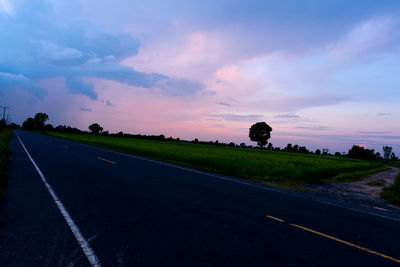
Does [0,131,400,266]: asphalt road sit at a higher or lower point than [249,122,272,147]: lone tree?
lower

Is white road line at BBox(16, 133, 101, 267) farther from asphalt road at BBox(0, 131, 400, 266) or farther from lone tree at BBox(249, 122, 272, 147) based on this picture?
lone tree at BBox(249, 122, 272, 147)

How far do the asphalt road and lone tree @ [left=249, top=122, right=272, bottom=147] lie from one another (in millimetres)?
91707

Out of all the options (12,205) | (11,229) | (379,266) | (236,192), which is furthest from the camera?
(236,192)

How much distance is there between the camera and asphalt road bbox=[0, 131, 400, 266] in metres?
3.60

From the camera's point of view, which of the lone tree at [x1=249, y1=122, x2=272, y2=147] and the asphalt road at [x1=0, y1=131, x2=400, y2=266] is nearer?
the asphalt road at [x1=0, y1=131, x2=400, y2=266]

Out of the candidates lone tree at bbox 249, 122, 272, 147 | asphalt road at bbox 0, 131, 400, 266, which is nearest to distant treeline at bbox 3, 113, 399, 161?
lone tree at bbox 249, 122, 272, 147

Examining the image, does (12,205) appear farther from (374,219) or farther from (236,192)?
(374,219)

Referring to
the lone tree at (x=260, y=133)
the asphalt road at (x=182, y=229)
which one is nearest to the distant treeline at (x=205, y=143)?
the lone tree at (x=260, y=133)

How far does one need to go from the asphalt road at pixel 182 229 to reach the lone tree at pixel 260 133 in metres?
91.7

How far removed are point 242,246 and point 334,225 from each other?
9.52 ft

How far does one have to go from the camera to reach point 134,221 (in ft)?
16.4

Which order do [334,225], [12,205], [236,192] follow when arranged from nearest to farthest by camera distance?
1. [334,225]
2. [12,205]
3. [236,192]

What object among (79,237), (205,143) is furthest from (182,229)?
(205,143)

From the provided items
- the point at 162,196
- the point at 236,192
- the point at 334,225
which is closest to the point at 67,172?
the point at 162,196
